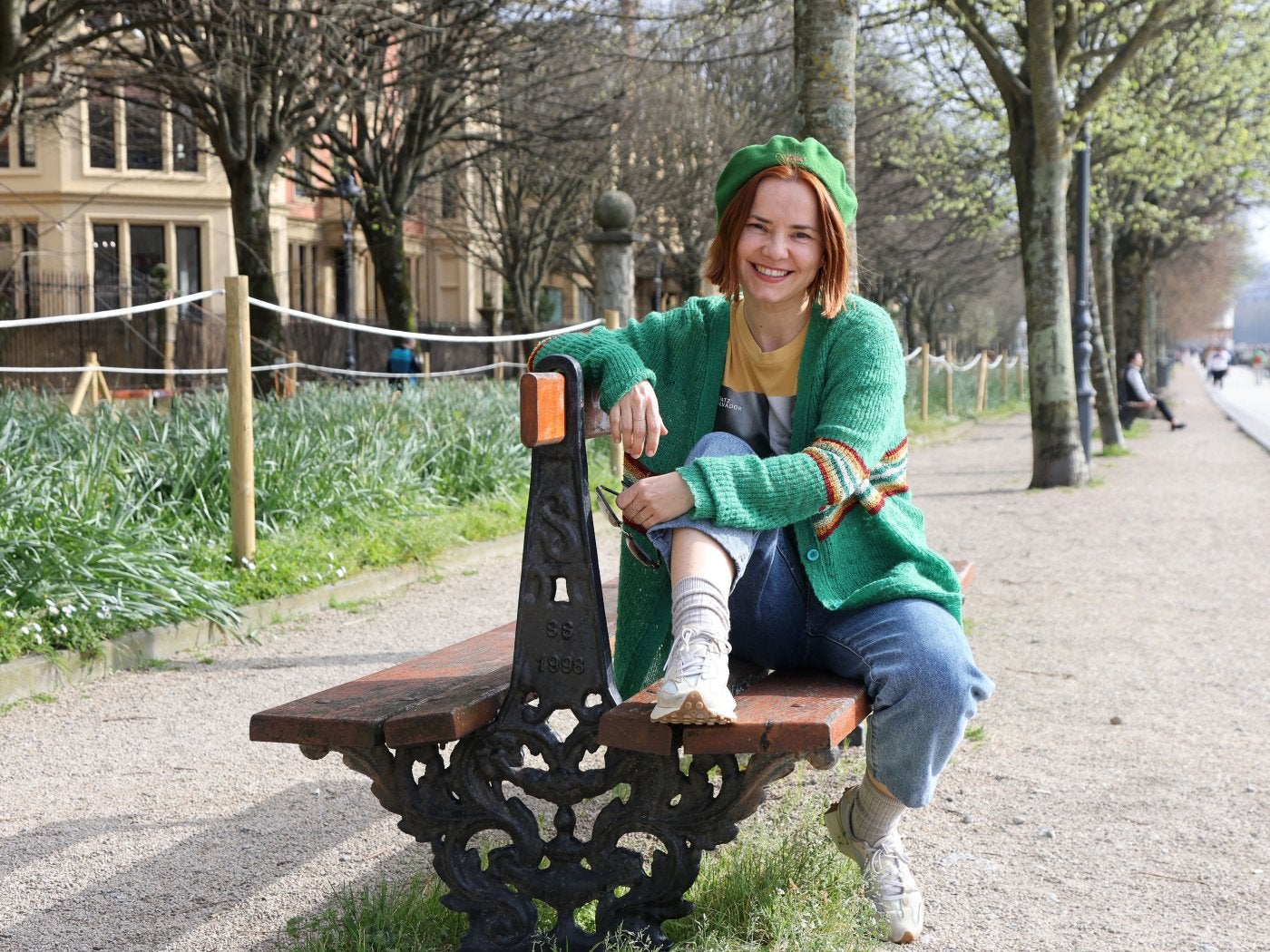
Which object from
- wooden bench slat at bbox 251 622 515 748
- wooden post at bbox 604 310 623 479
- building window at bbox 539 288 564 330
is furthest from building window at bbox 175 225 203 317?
wooden bench slat at bbox 251 622 515 748

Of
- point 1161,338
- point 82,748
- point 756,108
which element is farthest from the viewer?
point 1161,338

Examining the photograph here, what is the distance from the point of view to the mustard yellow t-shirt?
3.21 m

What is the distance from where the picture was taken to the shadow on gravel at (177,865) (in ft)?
10.7

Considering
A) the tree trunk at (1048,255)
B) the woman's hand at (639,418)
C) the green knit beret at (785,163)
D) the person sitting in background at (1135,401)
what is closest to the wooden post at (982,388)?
the person sitting in background at (1135,401)

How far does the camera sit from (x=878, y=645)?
2.93m

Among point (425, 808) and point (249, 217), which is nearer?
point (425, 808)

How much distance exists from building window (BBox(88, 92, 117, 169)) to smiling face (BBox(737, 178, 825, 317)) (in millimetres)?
24402

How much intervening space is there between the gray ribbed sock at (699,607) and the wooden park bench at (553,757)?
6.5 inches

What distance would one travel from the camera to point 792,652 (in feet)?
10.2

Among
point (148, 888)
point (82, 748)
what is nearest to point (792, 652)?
point (148, 888)

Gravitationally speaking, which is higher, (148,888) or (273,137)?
(273,137)

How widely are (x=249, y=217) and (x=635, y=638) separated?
14166mm

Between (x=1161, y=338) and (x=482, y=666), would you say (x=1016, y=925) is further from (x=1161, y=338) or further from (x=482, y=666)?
(x=1161, y=338)

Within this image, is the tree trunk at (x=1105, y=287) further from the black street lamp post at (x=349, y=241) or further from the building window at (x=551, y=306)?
the building window at (x=551, y=306)
